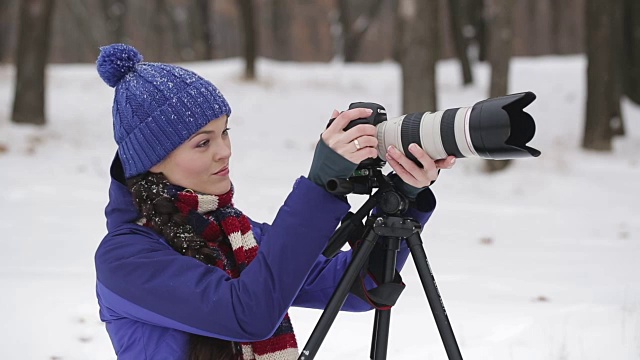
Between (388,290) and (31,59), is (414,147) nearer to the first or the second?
(388,290)

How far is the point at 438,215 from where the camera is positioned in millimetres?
7379

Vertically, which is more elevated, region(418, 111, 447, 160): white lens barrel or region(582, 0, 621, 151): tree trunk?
region(418, 111, 447, 160): white lens barrel

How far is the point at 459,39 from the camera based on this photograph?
48.7 feet

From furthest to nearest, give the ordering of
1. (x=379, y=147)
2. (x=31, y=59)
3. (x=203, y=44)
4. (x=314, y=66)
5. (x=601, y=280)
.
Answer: (x=203, y=44) → (x=314, y=66) → (x=31, y=59) → (x=601, y=280) → (x=379, y=147)

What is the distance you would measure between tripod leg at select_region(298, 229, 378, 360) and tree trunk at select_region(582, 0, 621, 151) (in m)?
8.90

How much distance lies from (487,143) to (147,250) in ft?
2.73

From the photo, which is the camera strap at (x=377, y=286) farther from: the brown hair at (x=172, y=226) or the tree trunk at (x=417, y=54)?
the tree trunk at (x=417, y=54)

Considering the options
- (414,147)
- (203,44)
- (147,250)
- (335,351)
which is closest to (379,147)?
(414,147)

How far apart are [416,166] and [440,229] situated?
511 cm

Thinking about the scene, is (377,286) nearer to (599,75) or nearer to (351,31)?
(599,75)

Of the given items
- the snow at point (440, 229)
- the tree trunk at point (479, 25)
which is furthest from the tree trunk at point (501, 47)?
the tree trunk at point (479, 25)

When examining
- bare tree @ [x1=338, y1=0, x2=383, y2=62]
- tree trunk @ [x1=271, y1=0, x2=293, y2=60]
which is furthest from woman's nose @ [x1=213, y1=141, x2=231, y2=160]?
tree trunk @ [x1=271, y1=0, x2=293, y2=60]

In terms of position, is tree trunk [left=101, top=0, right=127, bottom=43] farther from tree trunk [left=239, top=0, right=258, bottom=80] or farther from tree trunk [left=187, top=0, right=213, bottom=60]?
tree trunk [left=239, top=0, right=258, bottom=80]

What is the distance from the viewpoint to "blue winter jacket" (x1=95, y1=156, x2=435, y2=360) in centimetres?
167
